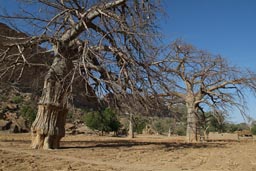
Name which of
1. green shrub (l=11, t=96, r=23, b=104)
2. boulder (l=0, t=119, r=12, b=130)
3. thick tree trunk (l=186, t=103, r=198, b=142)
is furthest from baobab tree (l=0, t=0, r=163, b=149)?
green shrub (l=11, t=96, r=23, b=104)

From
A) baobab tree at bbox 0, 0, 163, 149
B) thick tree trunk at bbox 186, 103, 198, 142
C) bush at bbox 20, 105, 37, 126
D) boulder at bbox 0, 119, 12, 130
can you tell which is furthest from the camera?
bush at bbox 20, 105, 37, 126

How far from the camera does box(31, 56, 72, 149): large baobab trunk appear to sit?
33.9ft

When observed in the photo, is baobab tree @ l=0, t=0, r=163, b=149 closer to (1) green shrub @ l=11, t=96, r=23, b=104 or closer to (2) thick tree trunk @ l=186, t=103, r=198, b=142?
(2) thick tree trunk @ l=186, t=103, r=198, b=142

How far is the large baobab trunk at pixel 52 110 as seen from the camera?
10.3 m

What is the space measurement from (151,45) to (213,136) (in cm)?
2510

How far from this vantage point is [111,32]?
33.1ft

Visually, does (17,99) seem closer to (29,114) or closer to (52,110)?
(29,114)

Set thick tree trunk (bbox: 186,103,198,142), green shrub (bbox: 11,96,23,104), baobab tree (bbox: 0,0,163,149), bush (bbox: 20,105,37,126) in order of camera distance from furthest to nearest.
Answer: green shrub (bbox: 11,96,23,104)
bush (bbox: 20,105,37,126)
thick tree trunk (bbox: 186,103,198,142)
baobab tree (bbox: 0,0,163,149)

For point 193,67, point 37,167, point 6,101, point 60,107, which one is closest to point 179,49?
point 193,67

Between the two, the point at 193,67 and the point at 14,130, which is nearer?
the point at 193,67

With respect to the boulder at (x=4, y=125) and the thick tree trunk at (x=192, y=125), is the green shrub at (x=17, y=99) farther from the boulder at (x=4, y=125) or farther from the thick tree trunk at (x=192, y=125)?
the thick tree trunk at (x=192, y=125)

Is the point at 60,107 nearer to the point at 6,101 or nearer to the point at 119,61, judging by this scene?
the point at 119,61

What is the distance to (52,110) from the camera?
413 inches

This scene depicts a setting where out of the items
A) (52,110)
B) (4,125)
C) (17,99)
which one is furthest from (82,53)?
(17,99)
